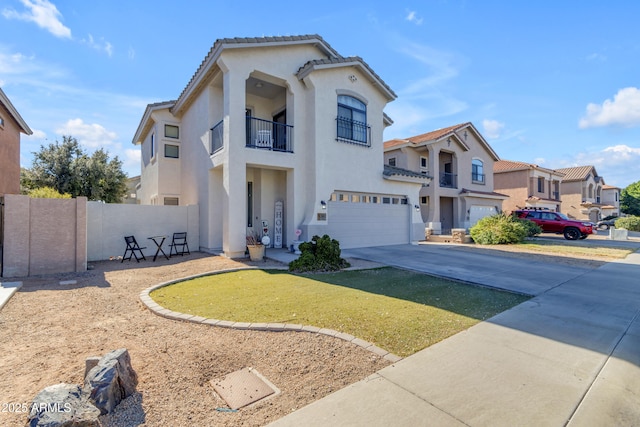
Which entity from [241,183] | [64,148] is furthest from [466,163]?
[64,148]

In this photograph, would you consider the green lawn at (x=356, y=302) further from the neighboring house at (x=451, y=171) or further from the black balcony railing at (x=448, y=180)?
the black balcony railing at (x=448, y=180)

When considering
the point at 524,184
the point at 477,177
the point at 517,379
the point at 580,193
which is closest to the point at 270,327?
the point at 517,379

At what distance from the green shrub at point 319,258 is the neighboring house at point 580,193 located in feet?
139

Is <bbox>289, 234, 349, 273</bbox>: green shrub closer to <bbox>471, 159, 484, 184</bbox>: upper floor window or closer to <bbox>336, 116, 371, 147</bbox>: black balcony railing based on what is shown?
<bbox>336, 116, 371, 147</bbox>: black balcony railing

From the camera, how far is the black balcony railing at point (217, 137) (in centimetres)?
1210

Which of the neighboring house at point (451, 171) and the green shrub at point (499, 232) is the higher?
the neighboring house at point (451, 171)

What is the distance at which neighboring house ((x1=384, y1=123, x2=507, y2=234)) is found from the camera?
2305 cm

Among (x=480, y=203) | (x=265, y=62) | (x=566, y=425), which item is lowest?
(x=566, y=425)

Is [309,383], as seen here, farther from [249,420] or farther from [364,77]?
[364,77]

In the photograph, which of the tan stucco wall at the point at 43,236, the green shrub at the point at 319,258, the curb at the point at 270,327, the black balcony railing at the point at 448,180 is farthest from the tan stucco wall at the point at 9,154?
the black balcony railing at the point at 448,180

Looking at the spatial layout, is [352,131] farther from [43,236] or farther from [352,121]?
[43,236]

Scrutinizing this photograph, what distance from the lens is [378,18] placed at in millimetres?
10094

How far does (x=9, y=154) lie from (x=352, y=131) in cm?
1761

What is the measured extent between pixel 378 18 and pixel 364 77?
15.8 feet
